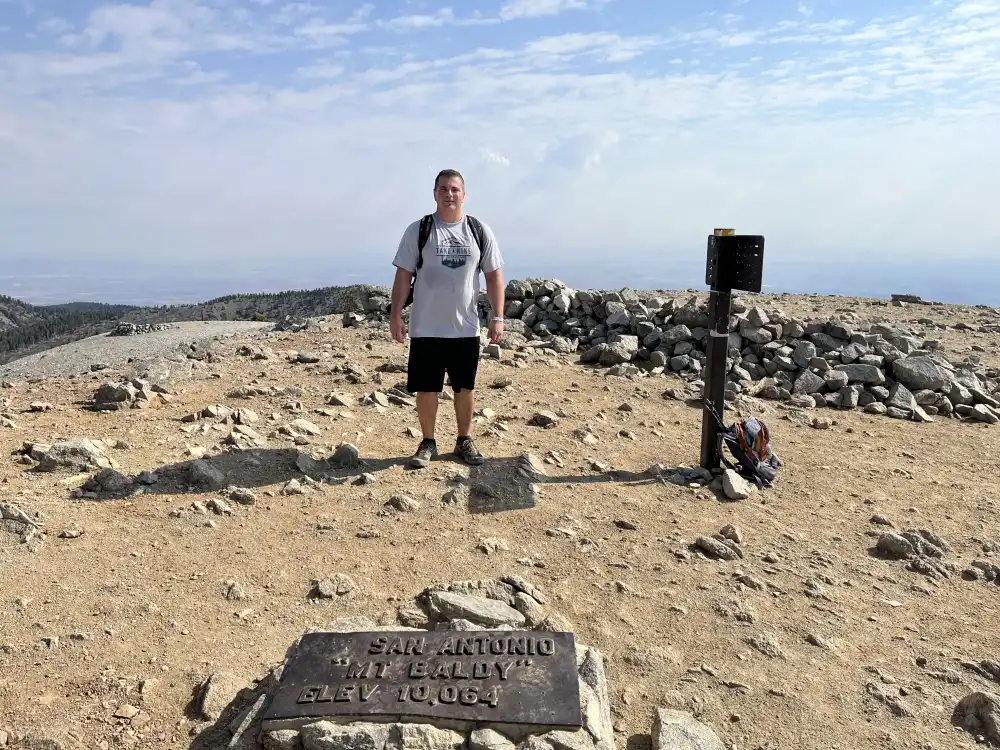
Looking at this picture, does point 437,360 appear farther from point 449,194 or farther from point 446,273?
point 449,194

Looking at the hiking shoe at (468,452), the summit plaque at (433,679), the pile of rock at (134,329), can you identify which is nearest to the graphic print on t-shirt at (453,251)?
the hiking shoe at (468,452)

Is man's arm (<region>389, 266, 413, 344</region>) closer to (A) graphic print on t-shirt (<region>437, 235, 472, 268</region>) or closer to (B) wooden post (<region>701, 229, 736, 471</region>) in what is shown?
(A) graphic print on t-shirt (<region>437, 235, 472, 268</region>)

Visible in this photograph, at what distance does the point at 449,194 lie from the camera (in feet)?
17.1

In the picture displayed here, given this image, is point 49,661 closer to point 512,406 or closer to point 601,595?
point 601,595

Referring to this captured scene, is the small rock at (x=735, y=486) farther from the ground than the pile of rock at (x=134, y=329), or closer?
closer

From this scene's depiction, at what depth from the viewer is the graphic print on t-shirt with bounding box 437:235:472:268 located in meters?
5.27

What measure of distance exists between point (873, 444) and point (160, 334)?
12.8 metres

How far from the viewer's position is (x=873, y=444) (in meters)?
7.18

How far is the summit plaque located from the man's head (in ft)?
10.5

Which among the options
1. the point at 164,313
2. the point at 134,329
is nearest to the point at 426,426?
the point at 134,329

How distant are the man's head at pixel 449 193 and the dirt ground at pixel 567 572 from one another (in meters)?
2.10

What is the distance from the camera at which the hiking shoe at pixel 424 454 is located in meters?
5.78

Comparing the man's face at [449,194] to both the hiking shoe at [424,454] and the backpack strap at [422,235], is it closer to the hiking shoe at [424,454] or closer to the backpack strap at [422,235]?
the backpack strap at [422,235]

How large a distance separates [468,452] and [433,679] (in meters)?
3.08
